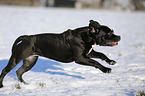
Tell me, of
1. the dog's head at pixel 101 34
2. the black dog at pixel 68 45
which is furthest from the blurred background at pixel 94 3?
the dog's head at pixel 101 34

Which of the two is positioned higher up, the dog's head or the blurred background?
the blurred background

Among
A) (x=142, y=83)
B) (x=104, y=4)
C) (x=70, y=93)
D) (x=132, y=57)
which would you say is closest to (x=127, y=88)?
(x=142, y=83)

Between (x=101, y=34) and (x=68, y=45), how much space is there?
2.09 feet

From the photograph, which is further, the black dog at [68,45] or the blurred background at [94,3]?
the blurred background at [94,3]

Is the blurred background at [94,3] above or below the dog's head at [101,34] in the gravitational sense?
above

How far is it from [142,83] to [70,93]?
1486mm

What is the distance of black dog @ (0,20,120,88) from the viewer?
3.52 metres

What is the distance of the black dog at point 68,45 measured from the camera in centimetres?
352

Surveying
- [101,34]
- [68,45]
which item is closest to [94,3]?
[101,34]

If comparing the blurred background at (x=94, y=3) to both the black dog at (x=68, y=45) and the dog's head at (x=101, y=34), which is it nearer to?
the black dog at (x=68, y=45)

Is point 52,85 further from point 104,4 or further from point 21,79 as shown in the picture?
point 104,4

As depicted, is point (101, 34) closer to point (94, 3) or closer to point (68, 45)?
point (68, 45)

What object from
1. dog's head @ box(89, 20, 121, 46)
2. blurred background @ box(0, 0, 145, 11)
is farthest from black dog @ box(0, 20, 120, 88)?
blurred background @ box(0, 0, 145, 11)

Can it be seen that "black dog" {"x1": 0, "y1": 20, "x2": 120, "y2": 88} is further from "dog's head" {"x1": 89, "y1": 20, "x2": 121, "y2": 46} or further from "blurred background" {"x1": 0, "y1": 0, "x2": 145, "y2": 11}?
"blurred background" {"x1": 0, "y1": 0, "x2": 145, "y2": 11}
